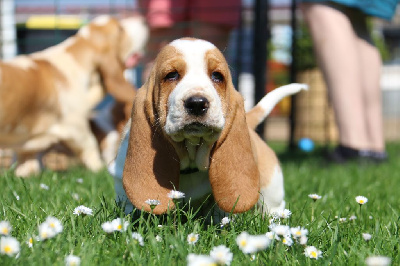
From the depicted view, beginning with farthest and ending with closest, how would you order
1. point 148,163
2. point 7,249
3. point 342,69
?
point 342,69
point 148,163
point 7,249

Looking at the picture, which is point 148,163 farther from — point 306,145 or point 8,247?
point 306,145

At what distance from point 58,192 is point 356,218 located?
4.21ft

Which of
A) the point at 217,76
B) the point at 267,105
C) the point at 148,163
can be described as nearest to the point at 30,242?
the point at 148,163

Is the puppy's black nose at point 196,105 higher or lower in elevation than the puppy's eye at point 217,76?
lower

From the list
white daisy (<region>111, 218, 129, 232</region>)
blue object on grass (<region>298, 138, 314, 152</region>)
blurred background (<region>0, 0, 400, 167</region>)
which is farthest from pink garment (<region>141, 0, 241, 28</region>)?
white daisy (<region>111, 218, 129, 232</region>)

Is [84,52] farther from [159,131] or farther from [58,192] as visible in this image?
[159,131]

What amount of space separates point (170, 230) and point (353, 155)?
8.19 ft

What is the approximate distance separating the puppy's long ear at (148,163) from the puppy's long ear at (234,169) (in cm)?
15

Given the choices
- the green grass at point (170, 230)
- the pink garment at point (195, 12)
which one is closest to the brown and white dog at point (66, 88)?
the pink garment at point (195, 12)

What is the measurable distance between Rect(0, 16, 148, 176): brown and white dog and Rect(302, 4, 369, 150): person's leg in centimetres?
150

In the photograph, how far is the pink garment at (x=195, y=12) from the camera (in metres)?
4.52

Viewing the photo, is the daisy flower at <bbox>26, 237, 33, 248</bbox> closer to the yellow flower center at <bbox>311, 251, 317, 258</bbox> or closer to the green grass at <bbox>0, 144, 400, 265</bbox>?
the green grass at <bbox>0, 144, 400, 265</bbox>

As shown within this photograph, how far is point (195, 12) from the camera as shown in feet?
15.2

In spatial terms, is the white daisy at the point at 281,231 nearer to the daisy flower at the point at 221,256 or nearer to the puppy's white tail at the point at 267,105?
the daisy flower at the point at 221,256
